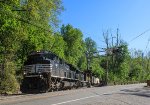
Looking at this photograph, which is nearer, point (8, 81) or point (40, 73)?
point (40, 73)

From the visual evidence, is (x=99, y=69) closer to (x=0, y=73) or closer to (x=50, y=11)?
(x=50, y=11)

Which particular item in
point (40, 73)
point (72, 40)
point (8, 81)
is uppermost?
point (72, 40)

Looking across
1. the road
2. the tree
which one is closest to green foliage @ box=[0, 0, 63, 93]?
the road

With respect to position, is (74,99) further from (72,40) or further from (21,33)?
(72,40)

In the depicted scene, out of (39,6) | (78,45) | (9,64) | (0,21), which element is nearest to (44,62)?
(9,64)

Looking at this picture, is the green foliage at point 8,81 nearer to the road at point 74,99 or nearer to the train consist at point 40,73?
the train consist at point 40,73

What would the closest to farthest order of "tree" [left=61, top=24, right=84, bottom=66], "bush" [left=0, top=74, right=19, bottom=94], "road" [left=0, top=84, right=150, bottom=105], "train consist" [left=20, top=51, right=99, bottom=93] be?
"road" [left=0, top=84, right=150, bottom=105], "train consist" [left=20, top=51, right=99, bottom=93], "bush" [left=0, top=74, right=19, bottom=94], "tree" [left=61, top=24, right=84, bottom=66]

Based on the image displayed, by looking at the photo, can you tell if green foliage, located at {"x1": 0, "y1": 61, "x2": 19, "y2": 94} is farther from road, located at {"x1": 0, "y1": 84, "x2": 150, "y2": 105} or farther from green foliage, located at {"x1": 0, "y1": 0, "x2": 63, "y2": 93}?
road, located at {"x1": 0, "y1": 84, "x2": 150, "y2": 105}

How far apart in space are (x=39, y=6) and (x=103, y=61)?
71527mm

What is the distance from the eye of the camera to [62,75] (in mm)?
41406

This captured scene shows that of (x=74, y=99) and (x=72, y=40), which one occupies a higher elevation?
(x=72, y=40)

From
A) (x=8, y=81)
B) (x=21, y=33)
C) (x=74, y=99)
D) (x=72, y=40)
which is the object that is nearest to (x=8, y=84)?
(x=8, y=81)

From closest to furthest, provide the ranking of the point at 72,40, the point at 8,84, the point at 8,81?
1. the point at 8,84
2. the point at 8,81
3. the point at 72,40

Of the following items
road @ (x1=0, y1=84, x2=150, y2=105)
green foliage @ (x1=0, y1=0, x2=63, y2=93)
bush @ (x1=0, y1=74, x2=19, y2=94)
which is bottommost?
road @ (x1=0, y1=84, x2=150, y2=105)
